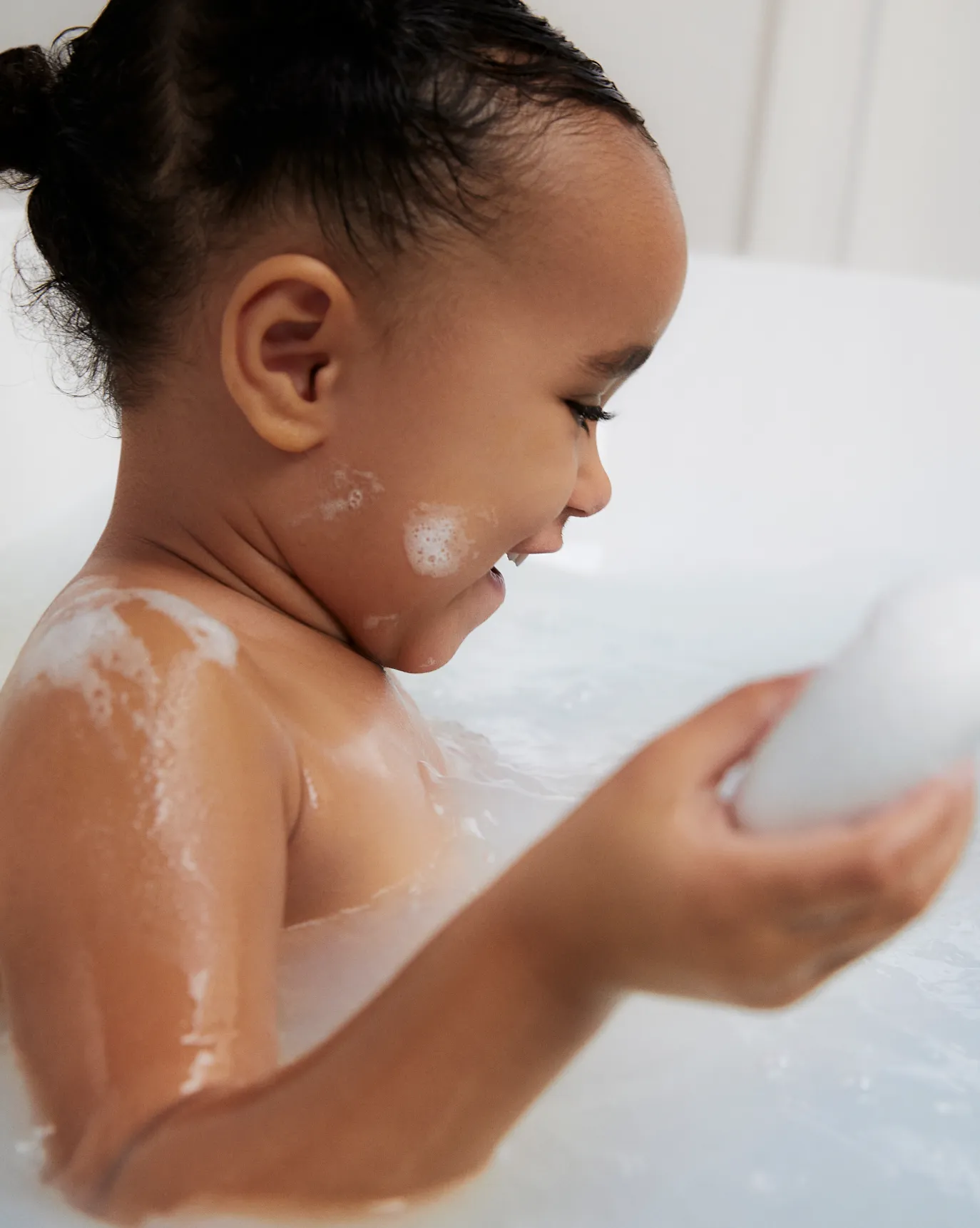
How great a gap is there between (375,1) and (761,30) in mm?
1761

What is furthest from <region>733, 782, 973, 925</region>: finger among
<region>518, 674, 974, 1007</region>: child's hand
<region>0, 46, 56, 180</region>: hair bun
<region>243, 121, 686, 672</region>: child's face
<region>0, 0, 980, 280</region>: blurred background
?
<region>0, 0, 980, 280</region>: blurred background

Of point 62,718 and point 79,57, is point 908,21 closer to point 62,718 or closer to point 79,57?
point 79,57

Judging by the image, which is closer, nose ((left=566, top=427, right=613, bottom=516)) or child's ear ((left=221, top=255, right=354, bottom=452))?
child's ear ((left=221, top=255, right=354, bottom=452))

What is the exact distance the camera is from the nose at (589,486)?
0.73m

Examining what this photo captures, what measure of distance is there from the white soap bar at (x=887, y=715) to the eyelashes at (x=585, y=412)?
306 millimetres

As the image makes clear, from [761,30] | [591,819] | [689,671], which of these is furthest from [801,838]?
[761,30]

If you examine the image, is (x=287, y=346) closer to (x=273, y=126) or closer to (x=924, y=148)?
(x=273, y=126)

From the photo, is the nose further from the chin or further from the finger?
the finger

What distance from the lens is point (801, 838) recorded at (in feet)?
1.33

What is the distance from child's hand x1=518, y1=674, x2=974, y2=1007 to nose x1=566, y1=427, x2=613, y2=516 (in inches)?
11.5

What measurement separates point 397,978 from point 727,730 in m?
0.15

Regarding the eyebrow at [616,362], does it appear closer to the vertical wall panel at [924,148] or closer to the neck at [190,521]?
the neck at [190,521]

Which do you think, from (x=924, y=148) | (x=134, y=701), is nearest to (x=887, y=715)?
(x=134, y=701)

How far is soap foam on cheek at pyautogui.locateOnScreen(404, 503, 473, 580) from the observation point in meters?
0.68
